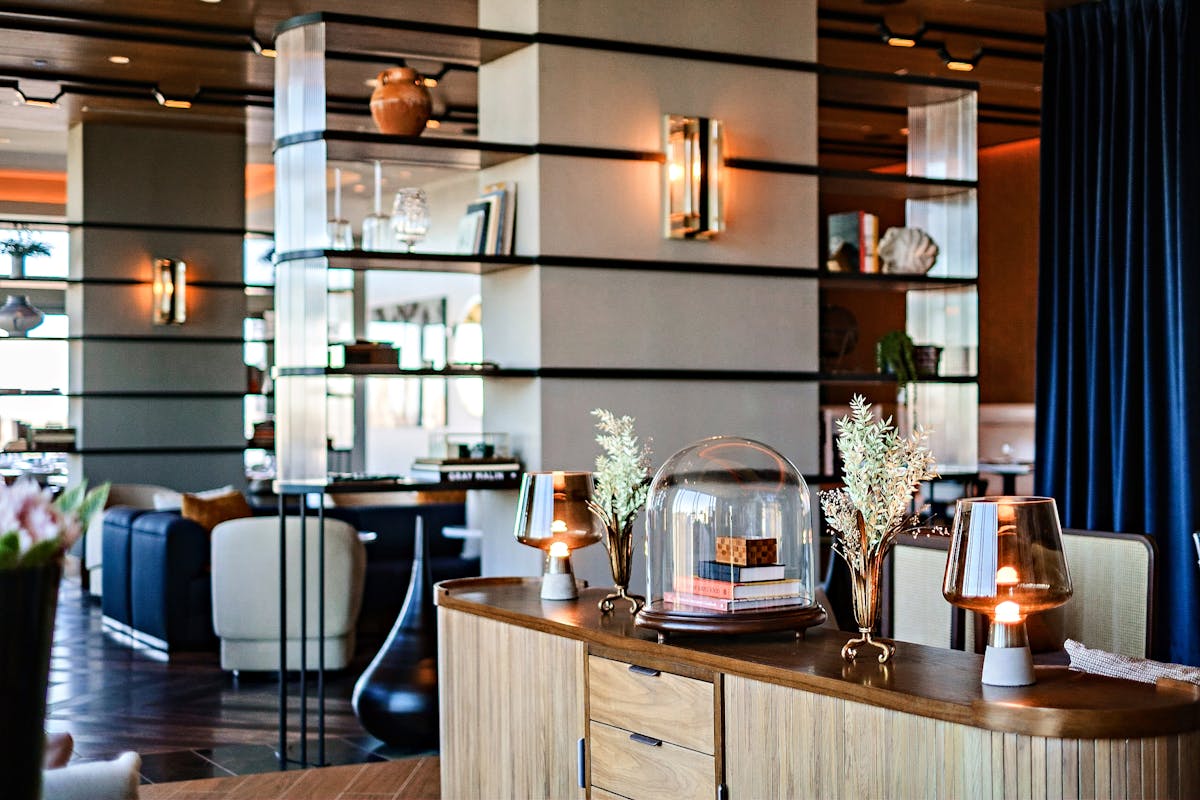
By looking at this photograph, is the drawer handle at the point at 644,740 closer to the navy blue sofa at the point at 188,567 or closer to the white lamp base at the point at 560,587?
the white lamp base at the point at 560,587

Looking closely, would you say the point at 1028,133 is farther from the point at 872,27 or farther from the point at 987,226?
the point at 872,27

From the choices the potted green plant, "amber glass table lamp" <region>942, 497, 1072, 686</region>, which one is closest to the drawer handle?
"amber glass table lamp" <region>942, 497, 1072, 686</region>

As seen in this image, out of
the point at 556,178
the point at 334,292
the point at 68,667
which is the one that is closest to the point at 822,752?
the point at 556,178

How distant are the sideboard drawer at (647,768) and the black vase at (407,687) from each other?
212 centimetres

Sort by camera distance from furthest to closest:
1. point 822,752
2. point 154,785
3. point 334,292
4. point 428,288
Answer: point 334,292, point 428,288, point 154,785, point 822,752

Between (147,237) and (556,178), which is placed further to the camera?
(147,237)

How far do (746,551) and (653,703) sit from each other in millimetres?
365

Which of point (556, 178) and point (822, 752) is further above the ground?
point (556, 178)

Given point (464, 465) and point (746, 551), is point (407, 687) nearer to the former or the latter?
point (464, 465)

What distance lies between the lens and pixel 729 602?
2.85 meters

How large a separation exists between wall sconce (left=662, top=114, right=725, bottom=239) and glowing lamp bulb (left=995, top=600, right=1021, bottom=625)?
3.07m

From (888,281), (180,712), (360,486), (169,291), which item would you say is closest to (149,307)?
(169,291)

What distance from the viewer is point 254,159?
37.4 feet

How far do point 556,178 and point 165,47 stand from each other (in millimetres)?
3531
